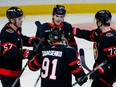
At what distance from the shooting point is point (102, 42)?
2.42 m

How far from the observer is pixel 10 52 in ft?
8.14

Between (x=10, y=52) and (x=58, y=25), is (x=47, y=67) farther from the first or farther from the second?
(x=58, y=25)

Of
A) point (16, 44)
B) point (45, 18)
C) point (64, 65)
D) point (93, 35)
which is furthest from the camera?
point (45, 18)

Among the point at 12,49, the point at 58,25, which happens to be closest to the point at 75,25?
the point at 58,25

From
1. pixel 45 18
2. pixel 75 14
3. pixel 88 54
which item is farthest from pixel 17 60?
pixel 75 14

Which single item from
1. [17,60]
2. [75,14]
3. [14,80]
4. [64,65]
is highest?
[64,65]

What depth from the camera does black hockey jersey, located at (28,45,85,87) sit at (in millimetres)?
2092

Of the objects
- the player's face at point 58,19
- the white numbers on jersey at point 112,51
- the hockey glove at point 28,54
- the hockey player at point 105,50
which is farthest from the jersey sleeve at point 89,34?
the hockey glove at point 28,54

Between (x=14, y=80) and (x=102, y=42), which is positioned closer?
(x=102, y=42)

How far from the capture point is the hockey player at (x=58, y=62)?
6.87 feet

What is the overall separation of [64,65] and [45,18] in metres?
5.09

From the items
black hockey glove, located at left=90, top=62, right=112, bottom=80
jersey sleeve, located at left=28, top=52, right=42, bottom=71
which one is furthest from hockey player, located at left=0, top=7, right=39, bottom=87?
black hockey glove, located at left=90, top=62, right=112, bottom=80

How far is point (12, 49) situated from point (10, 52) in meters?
0.03

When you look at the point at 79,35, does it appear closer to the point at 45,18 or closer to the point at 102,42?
the point at 102,42
